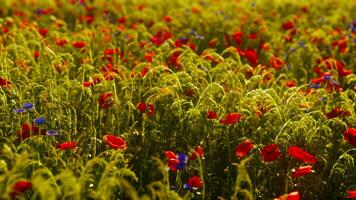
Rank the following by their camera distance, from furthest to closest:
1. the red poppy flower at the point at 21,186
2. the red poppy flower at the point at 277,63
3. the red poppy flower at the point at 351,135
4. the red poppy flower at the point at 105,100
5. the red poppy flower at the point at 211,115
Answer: the red poppy flower at the point at 277,63, the red poppy flower at the point at 105,100, the red poppy flower at the point at 211,115, the red poppy flower at the point at 351,135, the red poppy flower at the point at 21,186

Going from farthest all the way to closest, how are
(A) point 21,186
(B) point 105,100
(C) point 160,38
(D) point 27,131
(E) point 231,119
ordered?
(C) point 160,38
(B) point 105,100
(E) point 231,119
(D) point 27,131
(A) point 21,186

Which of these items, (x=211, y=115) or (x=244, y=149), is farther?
(x=211, y=115)

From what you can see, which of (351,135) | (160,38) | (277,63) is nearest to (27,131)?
(351,135)

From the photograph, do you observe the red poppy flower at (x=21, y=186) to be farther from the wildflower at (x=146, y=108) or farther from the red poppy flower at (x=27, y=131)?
the wildflower at (x=146, y=108)

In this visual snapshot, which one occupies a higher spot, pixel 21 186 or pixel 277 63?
pixel 21 186

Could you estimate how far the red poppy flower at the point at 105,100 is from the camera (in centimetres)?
263

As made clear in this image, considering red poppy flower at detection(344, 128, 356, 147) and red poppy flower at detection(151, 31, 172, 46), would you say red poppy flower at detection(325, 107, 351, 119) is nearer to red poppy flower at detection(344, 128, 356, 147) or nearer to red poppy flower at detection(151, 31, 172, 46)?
red poppy flower at detection(344, 128, 356, 147)

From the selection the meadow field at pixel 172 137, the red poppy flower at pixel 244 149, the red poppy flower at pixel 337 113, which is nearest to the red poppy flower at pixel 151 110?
the meadow field at pixel 172 137

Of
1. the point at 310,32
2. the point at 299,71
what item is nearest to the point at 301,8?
the point at 310,32

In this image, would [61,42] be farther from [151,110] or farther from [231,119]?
[231,119]

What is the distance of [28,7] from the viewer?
6012 mm

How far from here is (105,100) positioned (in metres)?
2.66

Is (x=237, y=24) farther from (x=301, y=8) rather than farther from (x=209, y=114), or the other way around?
(x=209, y=114)

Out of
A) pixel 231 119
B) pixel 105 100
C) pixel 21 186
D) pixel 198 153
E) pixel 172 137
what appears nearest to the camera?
pixel 21 186
